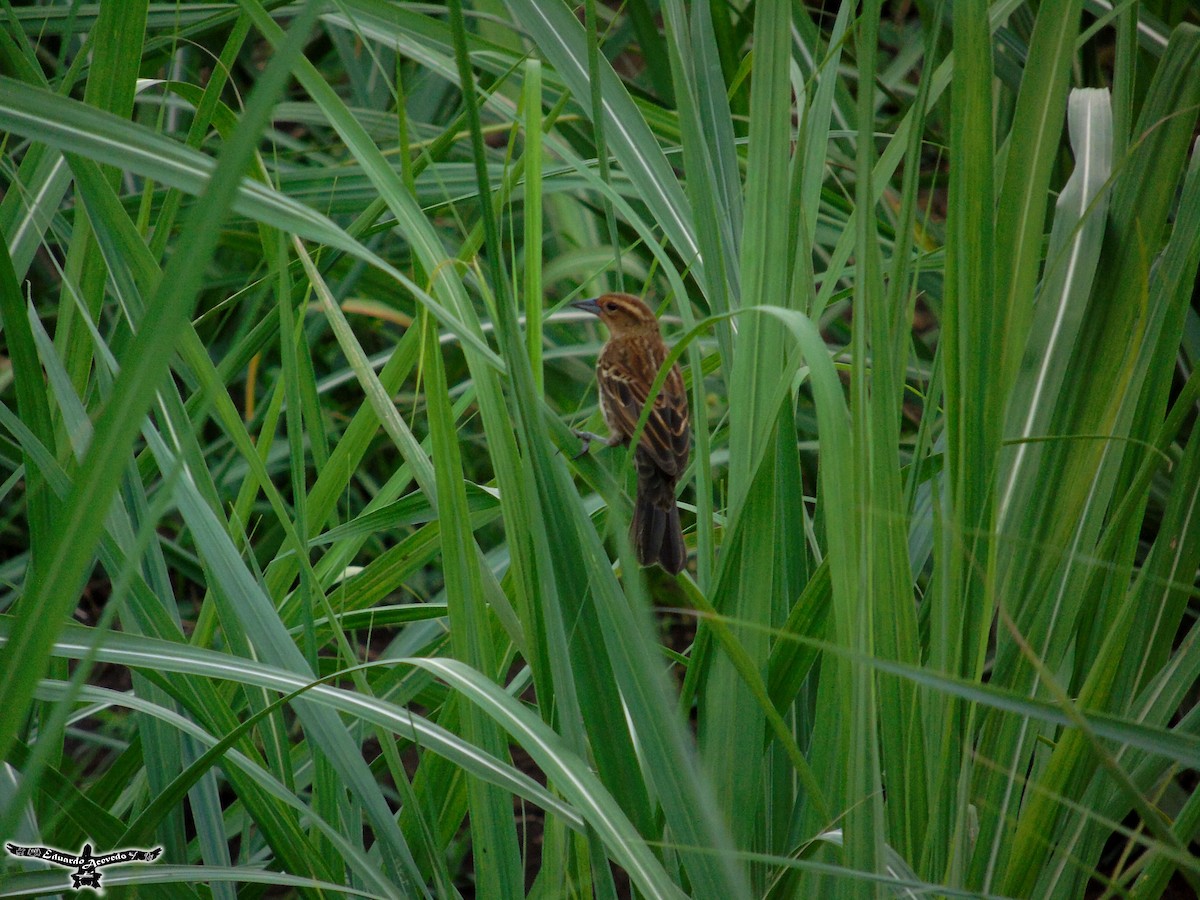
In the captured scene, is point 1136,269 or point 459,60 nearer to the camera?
point 459,60

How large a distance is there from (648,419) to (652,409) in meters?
0.05

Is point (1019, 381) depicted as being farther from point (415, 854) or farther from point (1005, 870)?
point (415, 854)

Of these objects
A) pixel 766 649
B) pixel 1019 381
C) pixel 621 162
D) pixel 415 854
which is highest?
pixel 621 162

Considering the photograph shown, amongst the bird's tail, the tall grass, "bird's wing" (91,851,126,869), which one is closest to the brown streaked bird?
the bird's tail

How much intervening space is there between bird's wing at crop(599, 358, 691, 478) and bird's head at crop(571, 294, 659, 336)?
0.42 ft

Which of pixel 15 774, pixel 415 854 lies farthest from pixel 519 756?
pixel 15 774

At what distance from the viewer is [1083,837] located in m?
1.61

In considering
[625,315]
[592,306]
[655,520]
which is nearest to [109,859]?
[655,520]

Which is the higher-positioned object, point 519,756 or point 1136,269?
point 1136,269

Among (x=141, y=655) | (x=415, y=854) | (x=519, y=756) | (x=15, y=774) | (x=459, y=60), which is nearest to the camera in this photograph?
(x=459, y=60)

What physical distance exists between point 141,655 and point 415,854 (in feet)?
2.12

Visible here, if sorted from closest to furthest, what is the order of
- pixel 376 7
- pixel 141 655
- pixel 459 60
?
pixel 459 60, pixel 141 655, pixel 376 7

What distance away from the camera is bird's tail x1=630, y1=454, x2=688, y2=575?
226cm

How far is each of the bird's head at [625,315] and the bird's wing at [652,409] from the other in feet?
0.42
